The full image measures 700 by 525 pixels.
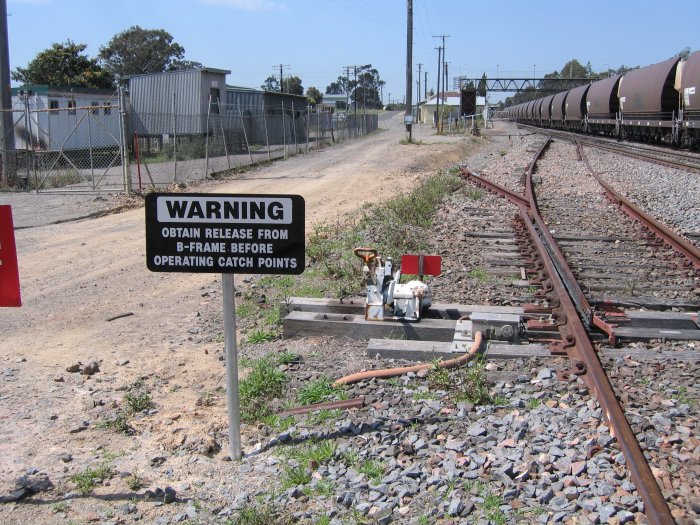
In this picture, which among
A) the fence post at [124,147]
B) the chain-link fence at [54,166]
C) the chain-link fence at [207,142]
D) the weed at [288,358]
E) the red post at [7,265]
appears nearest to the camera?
the red post at [7,265]

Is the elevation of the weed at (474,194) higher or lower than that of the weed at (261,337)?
higher

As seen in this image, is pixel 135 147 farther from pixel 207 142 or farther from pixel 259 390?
pixel 259 390

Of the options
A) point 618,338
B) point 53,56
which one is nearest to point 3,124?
point 618,338

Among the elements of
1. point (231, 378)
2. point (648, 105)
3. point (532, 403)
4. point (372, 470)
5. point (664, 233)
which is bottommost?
point (372, 470)

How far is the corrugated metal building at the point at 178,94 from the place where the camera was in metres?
36.5

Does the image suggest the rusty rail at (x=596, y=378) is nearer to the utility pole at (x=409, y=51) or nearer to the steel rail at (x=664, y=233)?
the steel rail at (x=664, y=233)

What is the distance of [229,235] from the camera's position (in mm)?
4238

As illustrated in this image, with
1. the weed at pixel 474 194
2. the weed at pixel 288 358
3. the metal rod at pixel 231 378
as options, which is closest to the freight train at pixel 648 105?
the weed at pixel 474 194

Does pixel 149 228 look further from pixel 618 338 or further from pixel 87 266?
pixel 87 266

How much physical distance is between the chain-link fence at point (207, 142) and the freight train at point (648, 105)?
14364 millimetres

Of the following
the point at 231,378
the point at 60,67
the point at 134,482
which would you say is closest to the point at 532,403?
the point at 231,378

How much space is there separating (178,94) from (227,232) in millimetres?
36354

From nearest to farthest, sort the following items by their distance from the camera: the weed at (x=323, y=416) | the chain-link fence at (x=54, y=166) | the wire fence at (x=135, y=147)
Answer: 1. the weed at (x=323, y=416)
2. the chain-link fence at (x=54, y=166)
3. the wire fence at (x=135, y=147)

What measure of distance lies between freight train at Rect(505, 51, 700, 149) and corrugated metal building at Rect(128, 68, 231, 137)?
797 inches
